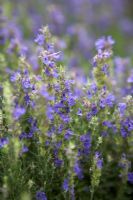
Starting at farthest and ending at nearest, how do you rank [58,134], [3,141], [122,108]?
[122,108] < [58,134] < [3,141]

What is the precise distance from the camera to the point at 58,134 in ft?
8.42

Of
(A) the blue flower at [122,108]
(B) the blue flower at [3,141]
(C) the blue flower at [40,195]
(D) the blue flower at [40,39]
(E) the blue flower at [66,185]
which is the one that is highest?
(D) the blue flower at [40,39]

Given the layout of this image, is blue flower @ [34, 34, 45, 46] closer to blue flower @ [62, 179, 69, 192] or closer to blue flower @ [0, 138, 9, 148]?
blue flower @ [0, 138, 9, 148]

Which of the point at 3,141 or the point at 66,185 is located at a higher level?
the point at 3,141

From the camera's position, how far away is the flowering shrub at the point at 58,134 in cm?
238

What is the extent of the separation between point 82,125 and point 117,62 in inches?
56.8

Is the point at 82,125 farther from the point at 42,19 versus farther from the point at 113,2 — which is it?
the point at 113,2

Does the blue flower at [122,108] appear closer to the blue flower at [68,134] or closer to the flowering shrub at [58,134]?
the flowering shrub at [58,134]

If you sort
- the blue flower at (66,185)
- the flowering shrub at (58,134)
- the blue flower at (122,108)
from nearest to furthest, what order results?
the flowering shrub at (58,134) < the blue flower at (66,185) < the blue flower at (122,108)

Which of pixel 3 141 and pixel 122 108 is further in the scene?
pixel 122 108

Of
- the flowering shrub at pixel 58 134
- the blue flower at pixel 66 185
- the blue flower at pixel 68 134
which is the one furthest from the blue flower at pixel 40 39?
the blue flower at pixel 66 185

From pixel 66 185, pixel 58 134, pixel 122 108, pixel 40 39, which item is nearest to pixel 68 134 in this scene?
pixel 58 134

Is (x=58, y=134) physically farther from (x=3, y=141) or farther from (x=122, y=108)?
(x=122, y=108)

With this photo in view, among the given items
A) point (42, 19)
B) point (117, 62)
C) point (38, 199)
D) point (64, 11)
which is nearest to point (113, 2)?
point (64, 11)
